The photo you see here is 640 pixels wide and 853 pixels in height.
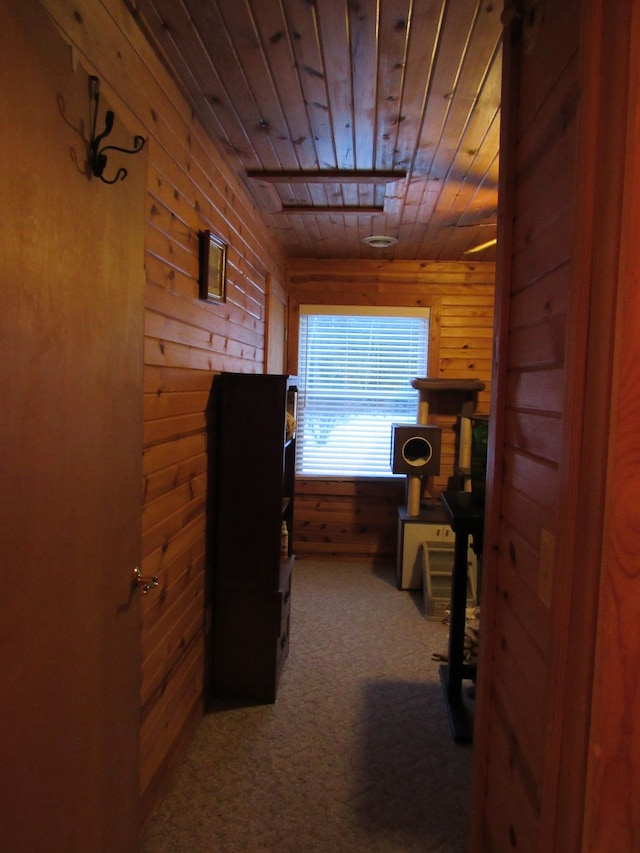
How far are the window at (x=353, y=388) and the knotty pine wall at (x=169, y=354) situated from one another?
6.76 feet

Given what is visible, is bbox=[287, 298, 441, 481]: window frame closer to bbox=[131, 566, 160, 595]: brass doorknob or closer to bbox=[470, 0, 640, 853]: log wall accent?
bbox=[131, 566, 160, 595]: brass doorknob

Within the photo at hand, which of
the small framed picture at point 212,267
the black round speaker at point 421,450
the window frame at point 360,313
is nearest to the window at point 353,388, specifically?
the window frame at point 360,313

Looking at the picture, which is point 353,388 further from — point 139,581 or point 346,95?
point 139,581

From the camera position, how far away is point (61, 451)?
3.26 feet

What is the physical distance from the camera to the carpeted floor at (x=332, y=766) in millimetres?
1780

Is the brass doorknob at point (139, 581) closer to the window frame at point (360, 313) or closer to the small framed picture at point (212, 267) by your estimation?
the small framed picture at point (212, 267)

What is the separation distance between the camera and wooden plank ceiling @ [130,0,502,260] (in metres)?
1.56

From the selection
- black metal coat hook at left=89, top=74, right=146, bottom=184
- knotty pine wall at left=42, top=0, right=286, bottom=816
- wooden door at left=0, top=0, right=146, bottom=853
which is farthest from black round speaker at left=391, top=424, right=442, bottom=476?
black metal coat hook at left=89, top=74, right=146, bottom=184

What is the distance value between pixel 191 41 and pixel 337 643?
291 centimetres

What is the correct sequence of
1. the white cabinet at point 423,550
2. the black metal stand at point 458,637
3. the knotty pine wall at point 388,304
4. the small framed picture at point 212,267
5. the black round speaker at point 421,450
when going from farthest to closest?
the knotty pine wall at point 388,304
the black round speaker at point 421,450
the white cabinet at point 423,550
the black metal stand at point 458,637
the small framed picture at point 212,267

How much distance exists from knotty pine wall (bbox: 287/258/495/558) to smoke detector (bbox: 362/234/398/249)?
1.72 ft

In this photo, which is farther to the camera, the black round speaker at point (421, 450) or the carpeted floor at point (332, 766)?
the black round speaker at point (421, 450)

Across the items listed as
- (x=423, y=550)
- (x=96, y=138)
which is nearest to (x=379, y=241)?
(x=423, y=550)

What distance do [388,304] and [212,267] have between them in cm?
250
